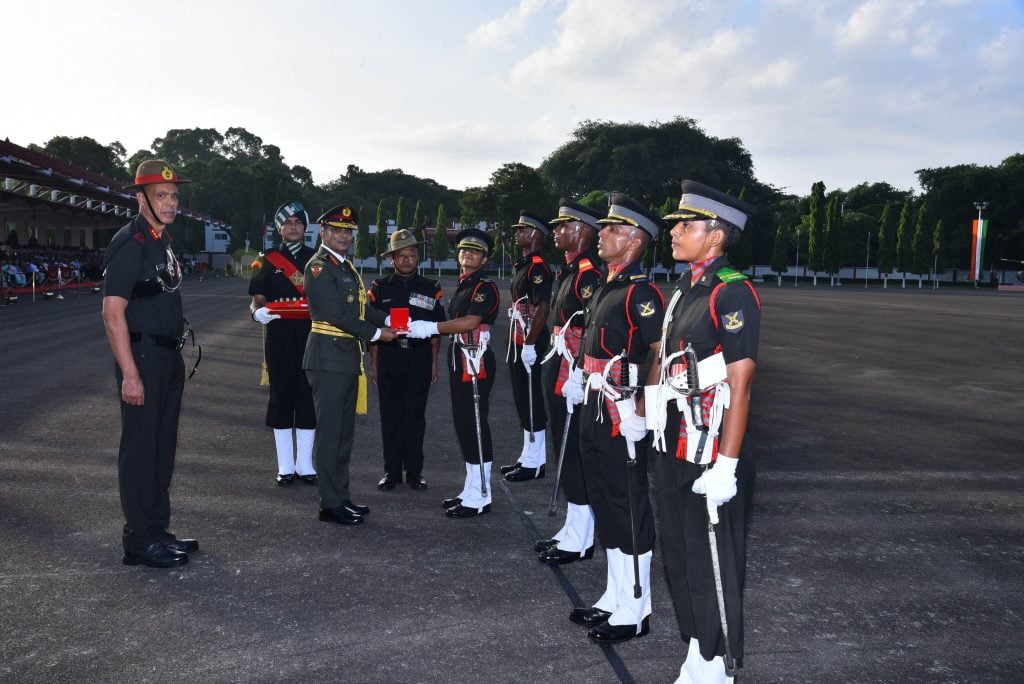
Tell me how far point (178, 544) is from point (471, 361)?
2412 mm

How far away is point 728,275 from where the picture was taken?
130 inches

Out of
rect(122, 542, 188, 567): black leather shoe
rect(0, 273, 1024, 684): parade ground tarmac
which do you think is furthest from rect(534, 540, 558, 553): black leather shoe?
rect(122, 542, 188, 567): black leather shoe

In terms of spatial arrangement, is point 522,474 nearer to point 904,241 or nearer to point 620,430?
point 620,430

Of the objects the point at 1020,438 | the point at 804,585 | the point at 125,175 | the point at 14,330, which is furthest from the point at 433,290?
the point at 125,175

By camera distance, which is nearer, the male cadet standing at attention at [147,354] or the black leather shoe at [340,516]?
the male cadet standing at attention at [147,354]

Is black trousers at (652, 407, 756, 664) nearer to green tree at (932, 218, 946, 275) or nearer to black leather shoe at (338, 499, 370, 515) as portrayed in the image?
black leather shoe at (338, 499, 370, 515)

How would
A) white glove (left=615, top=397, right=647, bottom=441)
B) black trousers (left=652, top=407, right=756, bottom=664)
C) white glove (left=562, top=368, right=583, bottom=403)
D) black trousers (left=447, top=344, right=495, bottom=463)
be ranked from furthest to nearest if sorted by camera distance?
1. black trousers (left=447, top=344, right=495, bottom=463)
2. white glove (left=562, top=368, right=583, bottom=403)
3. white glove (left=615, top=397, right=647, bottom=441)
4. black trousers (left=652, top=407, right=756, bottom=664)

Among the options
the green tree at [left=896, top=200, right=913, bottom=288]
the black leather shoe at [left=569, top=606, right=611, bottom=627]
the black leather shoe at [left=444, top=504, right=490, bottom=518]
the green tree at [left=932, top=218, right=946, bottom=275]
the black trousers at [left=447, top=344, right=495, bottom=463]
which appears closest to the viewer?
the black leather shoe at [left=569, top=606, right=611, bottom=627]

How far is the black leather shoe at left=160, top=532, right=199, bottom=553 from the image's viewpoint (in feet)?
16.4

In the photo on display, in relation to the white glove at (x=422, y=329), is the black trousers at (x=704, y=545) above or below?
below

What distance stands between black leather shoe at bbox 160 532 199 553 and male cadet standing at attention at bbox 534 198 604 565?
88.0 inches

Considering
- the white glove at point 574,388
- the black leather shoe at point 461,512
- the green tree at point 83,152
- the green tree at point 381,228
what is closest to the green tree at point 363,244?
the green tree at point 381,228

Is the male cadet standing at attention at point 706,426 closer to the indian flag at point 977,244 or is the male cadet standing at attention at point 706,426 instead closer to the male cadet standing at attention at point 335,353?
the male cadet standing at attention at point 335,353

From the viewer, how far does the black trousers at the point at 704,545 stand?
3.38m
